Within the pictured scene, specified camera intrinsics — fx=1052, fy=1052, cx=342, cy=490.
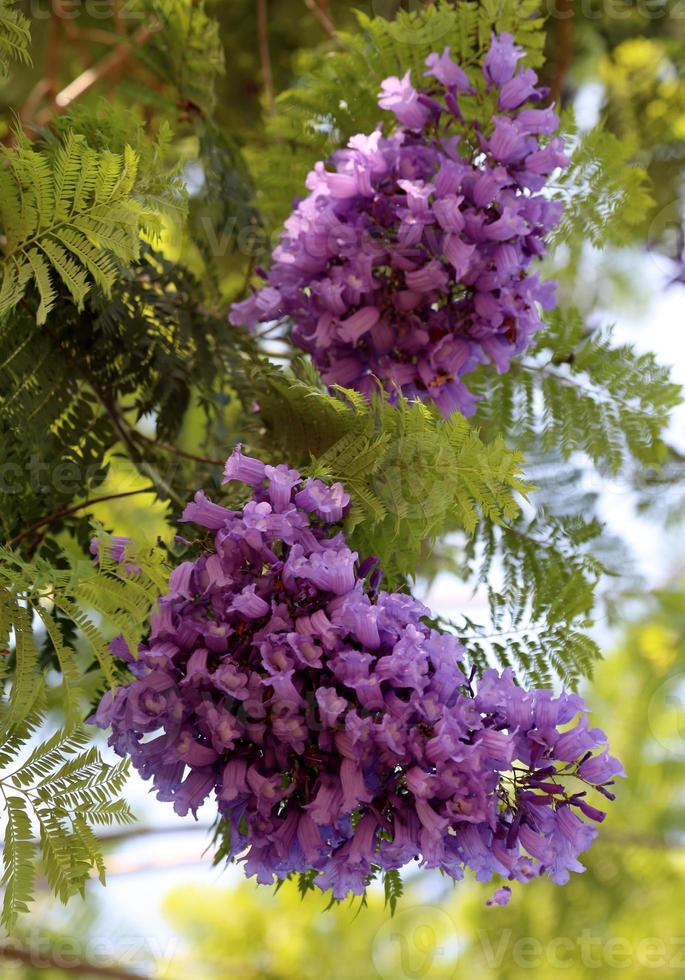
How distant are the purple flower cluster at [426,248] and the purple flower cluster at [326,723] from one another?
185mm

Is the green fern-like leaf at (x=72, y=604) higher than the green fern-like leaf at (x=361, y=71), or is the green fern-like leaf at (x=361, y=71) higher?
the green fern-like leaf at (x=361, y=71)

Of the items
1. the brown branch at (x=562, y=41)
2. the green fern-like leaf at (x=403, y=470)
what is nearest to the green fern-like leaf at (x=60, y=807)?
the green fern-like leaf at (x=403, y=470)

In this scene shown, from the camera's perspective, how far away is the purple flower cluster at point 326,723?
524 millimetres

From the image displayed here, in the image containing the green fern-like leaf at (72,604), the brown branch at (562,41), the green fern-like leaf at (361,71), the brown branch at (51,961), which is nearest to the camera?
the green fern-like leaf at (72,604)

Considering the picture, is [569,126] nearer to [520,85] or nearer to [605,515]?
[520,85]

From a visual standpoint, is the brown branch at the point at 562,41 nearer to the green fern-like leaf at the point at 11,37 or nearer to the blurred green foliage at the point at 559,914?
the green fern-like leaf at the point at 11,37

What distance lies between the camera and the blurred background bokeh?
131 cm

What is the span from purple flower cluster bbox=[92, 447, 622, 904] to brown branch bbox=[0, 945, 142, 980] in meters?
0.41

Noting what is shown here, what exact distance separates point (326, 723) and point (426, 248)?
13.8 inches

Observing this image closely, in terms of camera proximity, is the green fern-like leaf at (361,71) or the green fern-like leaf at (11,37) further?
the green fern-like leaf at (361,71)

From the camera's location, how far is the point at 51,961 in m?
1.06

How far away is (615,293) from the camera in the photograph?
6.23 feet

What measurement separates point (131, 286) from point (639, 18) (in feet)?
3.24

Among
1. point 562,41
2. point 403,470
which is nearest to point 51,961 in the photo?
point 403,470
